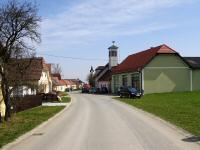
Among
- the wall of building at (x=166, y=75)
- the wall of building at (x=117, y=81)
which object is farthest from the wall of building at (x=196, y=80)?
the wall of building at (x=117, y=81)

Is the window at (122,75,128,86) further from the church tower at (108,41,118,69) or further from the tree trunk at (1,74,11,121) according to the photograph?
the tree trunk at (1,74,11,121)

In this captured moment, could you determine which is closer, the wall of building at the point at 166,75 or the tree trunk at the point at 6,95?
the tree trunk at the point at 6,95

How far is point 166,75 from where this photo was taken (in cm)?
6125

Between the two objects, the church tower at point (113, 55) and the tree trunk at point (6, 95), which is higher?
the church tower at point (113, 55)

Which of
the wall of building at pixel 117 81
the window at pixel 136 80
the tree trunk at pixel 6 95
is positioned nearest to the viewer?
the tree trunk at pixel 6 95

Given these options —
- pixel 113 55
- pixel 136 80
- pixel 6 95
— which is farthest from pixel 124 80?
pixel 6 95

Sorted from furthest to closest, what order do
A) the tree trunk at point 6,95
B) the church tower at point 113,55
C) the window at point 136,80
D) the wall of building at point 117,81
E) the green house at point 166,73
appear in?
1. the church tower at point 113,55
2. the wall of building at point 117,81
3. the window at point 136,80
4. the green house at point 166,73
5. the tree trunk at point 6,95

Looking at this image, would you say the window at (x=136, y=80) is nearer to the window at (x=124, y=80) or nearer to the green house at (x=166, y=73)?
the green house at (x=166, y=73)

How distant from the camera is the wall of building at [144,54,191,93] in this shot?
60625 millimetres

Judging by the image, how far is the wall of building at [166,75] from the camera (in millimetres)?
60625

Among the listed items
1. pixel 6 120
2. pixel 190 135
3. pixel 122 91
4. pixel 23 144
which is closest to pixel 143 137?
pixel 190 135

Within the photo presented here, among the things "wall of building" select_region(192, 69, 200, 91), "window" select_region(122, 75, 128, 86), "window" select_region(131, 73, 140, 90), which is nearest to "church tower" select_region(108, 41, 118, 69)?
"window" select_region(122, 75, 128, 86)

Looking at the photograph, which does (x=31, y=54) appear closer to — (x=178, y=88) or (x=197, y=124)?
(x=197, y=124)

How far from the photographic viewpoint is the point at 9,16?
24.1 metres
